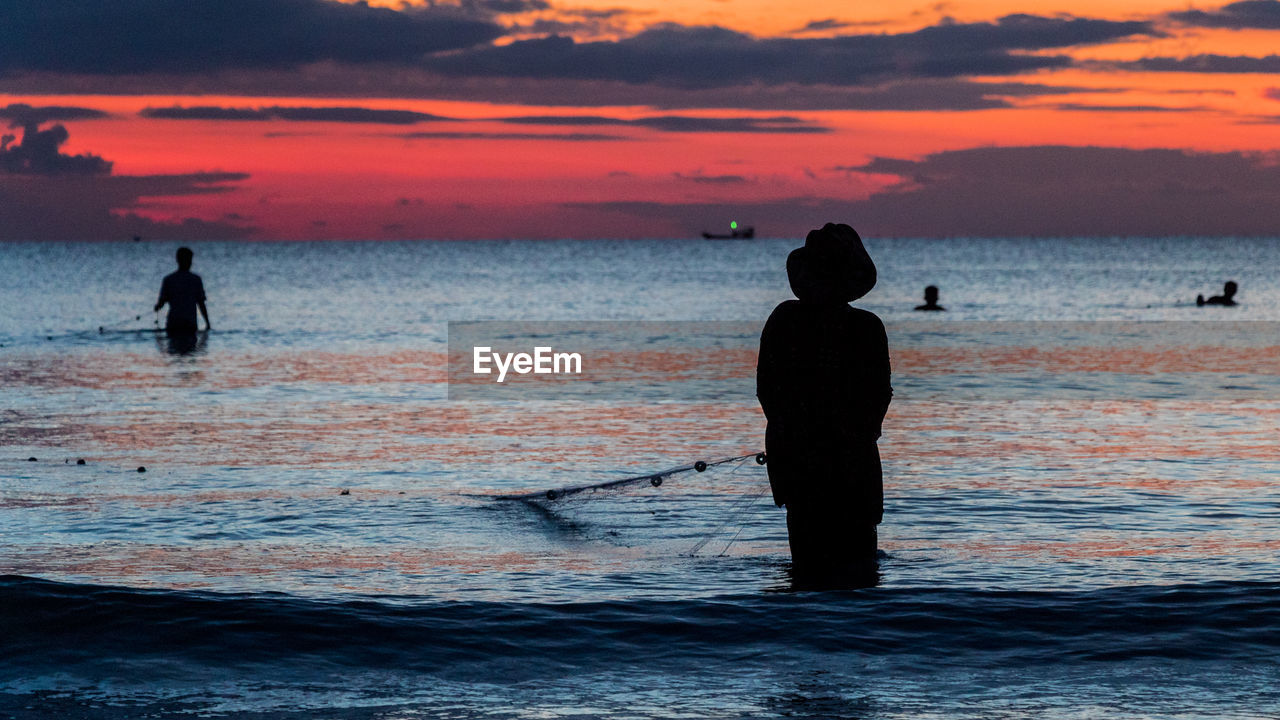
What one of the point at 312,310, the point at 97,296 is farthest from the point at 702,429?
the point at 97,296

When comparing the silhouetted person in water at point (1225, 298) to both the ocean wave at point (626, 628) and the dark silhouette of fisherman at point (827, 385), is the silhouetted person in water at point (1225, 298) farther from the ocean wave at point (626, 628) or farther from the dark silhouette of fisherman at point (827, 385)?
the dark silhouette of fisherman at point (827, 385)

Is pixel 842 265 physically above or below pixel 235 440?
above

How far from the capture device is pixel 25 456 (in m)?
13.1

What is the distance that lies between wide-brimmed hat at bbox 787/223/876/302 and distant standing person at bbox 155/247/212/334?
1789 centimetres

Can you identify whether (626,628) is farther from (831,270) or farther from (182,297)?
(182,297)

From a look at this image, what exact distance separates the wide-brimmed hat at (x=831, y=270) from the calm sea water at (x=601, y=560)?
1625 mm

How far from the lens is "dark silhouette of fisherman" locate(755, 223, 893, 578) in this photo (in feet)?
20.7

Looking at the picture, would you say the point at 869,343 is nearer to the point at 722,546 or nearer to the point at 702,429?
the point at 722,546

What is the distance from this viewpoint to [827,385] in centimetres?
635

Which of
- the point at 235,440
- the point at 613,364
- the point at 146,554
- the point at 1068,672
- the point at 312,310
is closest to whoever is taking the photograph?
the point at 1068,672

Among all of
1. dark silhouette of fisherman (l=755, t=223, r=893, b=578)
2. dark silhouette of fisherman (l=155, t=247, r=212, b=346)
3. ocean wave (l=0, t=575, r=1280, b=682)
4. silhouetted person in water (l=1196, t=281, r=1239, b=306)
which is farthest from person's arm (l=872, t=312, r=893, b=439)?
silhouetted person in water (l=1196, t=281, r=1239, b=306)

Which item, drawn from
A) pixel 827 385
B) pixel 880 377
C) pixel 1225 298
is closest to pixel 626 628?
pixel 827 385

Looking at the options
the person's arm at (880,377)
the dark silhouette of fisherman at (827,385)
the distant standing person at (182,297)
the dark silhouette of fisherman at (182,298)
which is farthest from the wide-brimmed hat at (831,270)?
the distant standing person at (182,297)

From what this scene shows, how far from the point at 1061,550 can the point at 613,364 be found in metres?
17.6
